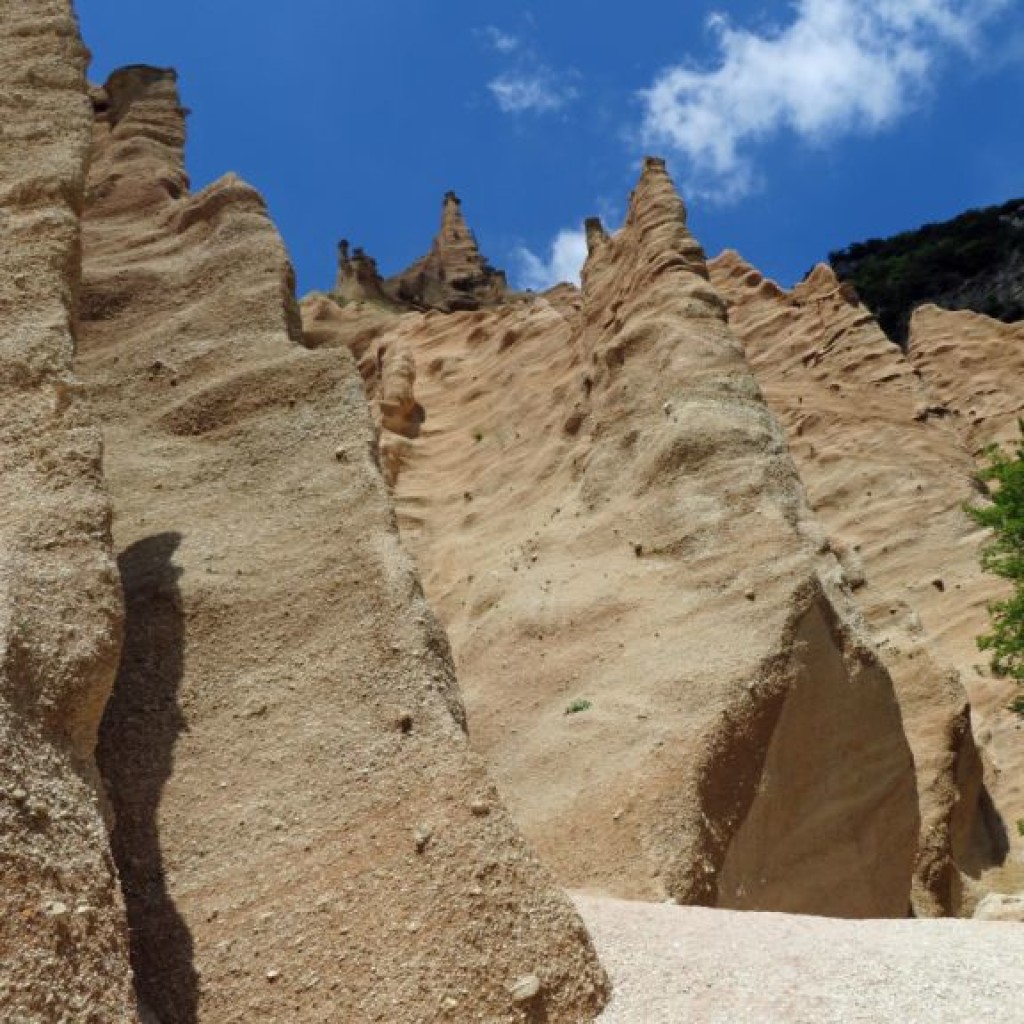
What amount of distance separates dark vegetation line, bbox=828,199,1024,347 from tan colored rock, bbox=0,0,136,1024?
45.9 metres

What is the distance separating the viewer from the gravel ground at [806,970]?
449 cm

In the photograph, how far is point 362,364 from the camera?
858 inches

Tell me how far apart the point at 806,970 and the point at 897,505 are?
16567 mm

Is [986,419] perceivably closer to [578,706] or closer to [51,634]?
[578,706]

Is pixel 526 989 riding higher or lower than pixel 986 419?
lower

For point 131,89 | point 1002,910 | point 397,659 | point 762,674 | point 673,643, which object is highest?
point 131,89

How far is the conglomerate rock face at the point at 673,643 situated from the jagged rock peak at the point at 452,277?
3216 centimetres

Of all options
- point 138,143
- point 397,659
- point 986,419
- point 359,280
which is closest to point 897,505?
point 986,419

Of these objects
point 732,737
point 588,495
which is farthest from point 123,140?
point 732,737

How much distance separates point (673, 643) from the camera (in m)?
9.76

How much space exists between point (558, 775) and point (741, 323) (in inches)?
768

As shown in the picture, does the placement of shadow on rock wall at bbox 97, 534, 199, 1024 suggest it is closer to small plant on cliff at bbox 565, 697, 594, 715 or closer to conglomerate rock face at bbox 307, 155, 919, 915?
conglomerate rock face at bbox 307, 155, 919, 915

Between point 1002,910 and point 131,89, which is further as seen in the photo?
point 131,89

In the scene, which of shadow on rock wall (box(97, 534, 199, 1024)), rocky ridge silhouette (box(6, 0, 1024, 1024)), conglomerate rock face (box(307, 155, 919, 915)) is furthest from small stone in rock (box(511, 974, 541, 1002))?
conglomerate rock face (box(307, 155, 919, 915))
